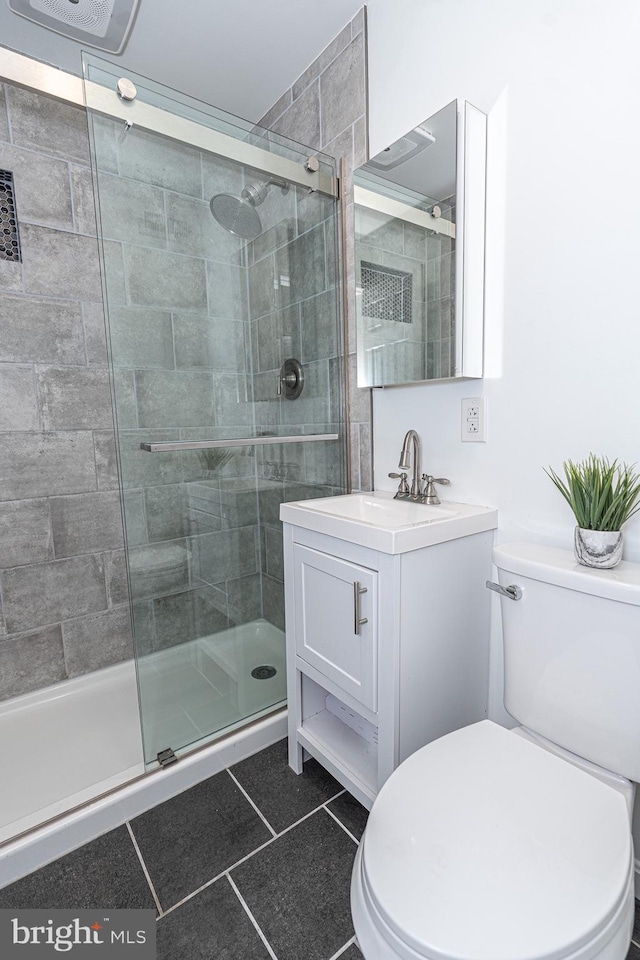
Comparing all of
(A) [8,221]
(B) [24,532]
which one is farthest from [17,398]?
(A) [8,221]

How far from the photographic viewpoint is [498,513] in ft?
4.45

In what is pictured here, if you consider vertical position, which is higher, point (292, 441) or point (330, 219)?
point (330, 219)

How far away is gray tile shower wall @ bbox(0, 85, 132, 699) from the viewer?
180 cm

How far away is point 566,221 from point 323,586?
1.12 meters

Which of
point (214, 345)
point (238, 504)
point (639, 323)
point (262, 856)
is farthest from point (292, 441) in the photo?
point (262, 856)

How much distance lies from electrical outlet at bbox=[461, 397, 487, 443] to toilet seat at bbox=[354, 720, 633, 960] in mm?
815

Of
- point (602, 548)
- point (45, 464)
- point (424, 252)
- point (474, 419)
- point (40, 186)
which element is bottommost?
point (602, 548)

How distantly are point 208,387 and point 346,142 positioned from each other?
110 centimetres

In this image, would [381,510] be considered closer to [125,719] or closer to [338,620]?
[338,620]

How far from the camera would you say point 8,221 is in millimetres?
1771

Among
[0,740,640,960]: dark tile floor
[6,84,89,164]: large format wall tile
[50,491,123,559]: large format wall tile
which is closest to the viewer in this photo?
[0,740,640,960]: dark tile floor

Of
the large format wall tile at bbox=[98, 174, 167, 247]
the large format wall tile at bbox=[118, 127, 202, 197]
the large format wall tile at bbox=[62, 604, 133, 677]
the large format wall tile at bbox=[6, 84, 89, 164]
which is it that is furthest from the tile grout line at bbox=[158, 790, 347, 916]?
the large format wall tile at bbox=[6, 84, 89, 164]

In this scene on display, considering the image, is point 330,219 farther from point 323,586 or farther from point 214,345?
point 323,586

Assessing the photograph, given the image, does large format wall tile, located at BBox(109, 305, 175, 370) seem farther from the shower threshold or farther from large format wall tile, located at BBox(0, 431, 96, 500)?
the shower threshold
